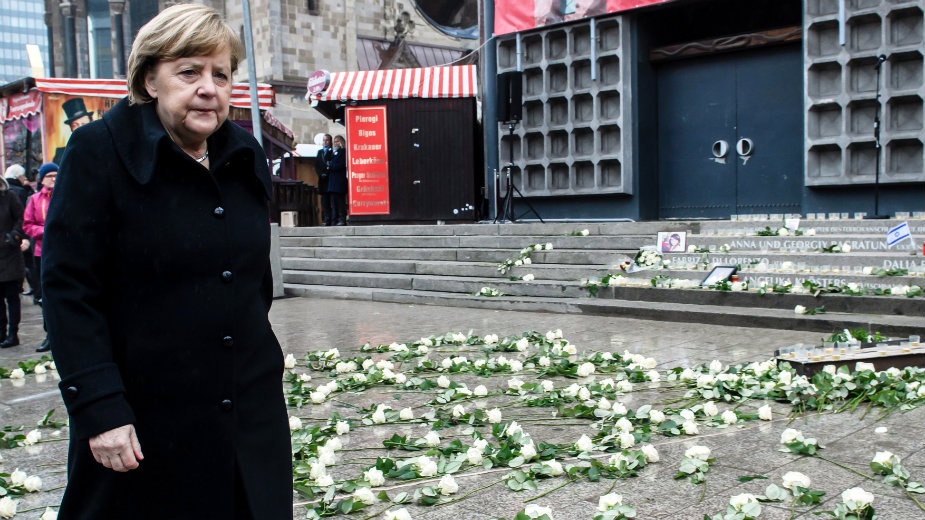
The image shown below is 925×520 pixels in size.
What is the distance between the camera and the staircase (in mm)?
8430

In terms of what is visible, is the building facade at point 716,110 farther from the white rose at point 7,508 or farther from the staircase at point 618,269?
the white rose at point 7,508

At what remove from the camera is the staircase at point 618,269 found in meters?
8.43

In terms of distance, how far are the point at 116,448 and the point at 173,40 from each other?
102 centimetres

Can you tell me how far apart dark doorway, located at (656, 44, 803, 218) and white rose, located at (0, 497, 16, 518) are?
13.1 m

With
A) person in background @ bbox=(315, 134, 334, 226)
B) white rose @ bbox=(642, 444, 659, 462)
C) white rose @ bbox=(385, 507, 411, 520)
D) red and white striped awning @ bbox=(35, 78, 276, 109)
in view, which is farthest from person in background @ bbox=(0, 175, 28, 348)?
red and white striped awning @ bbox=(35, 78, 276, 109)

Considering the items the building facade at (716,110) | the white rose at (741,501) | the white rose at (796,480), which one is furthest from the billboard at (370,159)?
the white rose at (741,501)

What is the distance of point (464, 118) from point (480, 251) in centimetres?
599

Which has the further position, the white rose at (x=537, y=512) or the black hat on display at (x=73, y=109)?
the black hat on display at (x=73, y=109)

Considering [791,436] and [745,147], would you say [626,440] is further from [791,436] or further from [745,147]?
[745,147]

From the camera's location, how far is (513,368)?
6.30 meters

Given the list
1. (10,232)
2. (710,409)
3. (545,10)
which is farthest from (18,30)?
(710,409)

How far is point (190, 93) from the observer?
2178mm

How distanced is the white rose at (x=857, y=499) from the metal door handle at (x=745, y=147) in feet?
40.8

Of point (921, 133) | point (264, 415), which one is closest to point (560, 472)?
point (264, 415)
